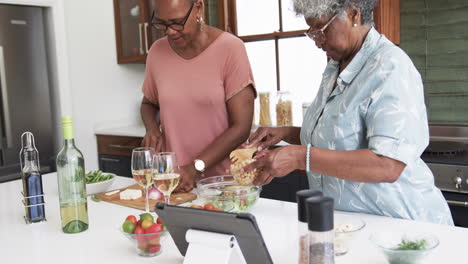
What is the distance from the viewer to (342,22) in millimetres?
1437

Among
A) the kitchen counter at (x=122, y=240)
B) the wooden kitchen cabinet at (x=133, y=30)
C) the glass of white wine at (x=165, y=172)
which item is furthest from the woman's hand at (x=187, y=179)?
the wooden kitchen cabinet at (x=133, y=30)

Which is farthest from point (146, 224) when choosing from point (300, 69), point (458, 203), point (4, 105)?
point (4, 105)

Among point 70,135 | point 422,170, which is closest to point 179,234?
point 70,135

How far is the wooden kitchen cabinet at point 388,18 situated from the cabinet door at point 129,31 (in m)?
1.89

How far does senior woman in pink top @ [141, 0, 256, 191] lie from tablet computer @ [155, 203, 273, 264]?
808mm

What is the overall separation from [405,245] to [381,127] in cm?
35

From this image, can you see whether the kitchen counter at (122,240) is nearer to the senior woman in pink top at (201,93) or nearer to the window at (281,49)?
the senior woman in pink top at (201,93)

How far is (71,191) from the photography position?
1.42 metres

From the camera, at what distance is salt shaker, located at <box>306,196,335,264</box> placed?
2.61 ft

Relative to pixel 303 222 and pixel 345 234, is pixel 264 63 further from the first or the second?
pixel 303 222

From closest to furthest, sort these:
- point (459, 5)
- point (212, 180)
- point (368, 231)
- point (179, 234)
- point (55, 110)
Result: point (179, 234), point (368, 231), point (212, 180), point (459, 5), point (55, 110)

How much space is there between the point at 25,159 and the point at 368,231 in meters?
1.05

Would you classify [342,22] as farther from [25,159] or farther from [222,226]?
[25,159]

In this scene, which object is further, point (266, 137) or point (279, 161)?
point (266, 137)
